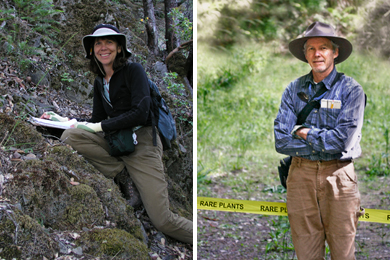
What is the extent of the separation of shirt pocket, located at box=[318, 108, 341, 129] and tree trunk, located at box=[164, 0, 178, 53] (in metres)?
1.88

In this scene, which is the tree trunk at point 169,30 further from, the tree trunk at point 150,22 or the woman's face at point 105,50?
the woman's face at point 105,50

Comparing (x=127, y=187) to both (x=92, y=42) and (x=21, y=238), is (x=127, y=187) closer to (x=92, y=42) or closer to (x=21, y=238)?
(x=21, y=238)

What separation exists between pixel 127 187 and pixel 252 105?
4854 millimetres

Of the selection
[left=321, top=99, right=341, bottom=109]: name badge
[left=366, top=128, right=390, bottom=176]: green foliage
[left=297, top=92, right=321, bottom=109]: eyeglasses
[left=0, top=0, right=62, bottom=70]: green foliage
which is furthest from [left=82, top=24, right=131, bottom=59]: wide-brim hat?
[left=366, top=128, right=390, bottom=176]: green foliage

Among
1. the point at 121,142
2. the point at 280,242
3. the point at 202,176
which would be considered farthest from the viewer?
the point at 202,176

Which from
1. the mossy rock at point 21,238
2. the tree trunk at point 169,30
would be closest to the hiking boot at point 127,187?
the mossy rock at point 21,238

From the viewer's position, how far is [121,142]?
11.6 feet

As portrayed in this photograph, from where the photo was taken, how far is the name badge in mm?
2954

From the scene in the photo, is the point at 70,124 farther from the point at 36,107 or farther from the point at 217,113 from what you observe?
the point at 217,113

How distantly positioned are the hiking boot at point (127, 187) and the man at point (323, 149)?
152 centimetres

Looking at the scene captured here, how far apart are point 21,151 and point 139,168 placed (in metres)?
1.09

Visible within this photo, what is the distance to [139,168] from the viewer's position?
3.62 meters

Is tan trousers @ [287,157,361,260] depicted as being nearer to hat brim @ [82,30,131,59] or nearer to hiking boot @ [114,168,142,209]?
hiking boot @ [114,168,142,209]

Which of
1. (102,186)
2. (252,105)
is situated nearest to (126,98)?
(102,186)
